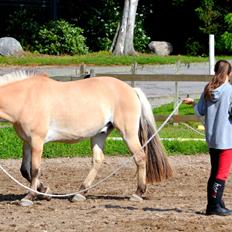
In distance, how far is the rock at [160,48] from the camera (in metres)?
37.2

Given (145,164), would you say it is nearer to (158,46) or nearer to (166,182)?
(166,182)

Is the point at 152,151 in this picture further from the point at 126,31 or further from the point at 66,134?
the point at 126,31

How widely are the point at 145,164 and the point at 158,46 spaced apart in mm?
27302

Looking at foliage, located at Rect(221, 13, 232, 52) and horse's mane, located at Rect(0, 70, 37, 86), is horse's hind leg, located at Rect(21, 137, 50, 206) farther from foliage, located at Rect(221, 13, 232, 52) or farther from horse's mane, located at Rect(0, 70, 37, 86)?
foliage, located at Rect(221, 13, 232, 52)

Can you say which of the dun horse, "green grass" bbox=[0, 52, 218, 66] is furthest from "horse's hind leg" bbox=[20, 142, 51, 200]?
"green grass" bbox=[0, 52, 218, 66]

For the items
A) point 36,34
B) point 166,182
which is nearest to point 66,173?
point 166,182

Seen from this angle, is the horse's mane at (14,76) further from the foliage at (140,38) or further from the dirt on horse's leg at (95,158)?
the foliage at (140,38)

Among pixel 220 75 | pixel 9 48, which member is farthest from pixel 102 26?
pixel 220 75

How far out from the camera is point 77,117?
10.1 metres

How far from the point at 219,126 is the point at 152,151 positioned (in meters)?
2.04

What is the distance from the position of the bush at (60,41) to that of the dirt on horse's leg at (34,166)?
25.1 metres

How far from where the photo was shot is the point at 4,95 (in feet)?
32.5

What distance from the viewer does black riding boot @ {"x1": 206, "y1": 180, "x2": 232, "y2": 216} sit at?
28.3ft

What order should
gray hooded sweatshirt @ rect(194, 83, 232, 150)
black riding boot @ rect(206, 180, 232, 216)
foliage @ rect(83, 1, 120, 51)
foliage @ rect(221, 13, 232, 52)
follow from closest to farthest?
1. gray hooded sweatshirt @ rect(194, 83, 232, 150)
2. black riding boot @ rect(206, 180, 232, 216)
3. foliage @ rect(221, 13, 232, 52)
4. foliage @ rect(83, 1, 120, 51)
